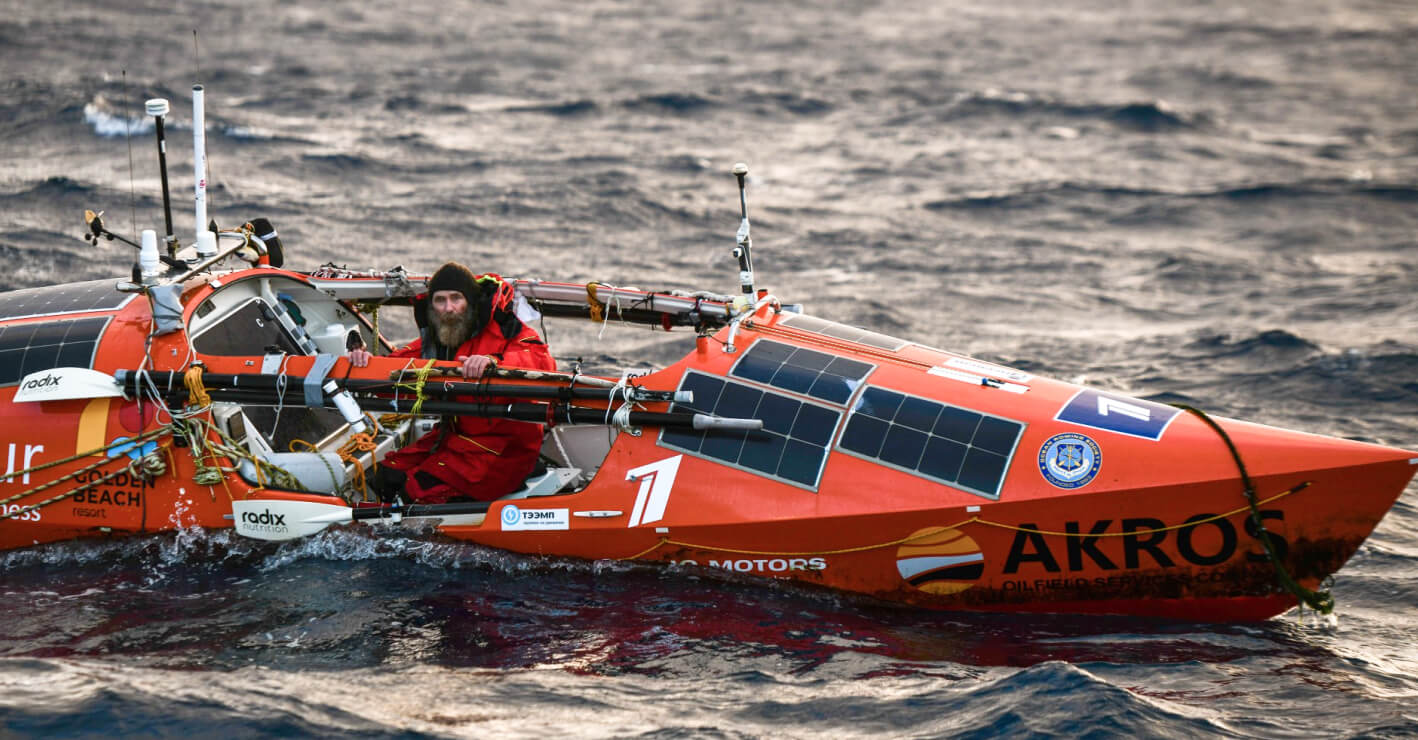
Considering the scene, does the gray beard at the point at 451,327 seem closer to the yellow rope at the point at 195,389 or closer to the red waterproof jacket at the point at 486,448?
the red waterproof jacket at the point at 486,448

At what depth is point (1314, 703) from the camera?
719 centimetres

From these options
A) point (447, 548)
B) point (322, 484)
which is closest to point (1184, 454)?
point (447, 548)

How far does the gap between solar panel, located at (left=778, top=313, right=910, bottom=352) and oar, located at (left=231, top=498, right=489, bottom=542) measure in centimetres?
235

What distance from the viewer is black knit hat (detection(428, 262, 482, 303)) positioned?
8867 millimetres

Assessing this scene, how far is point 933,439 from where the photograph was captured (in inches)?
312

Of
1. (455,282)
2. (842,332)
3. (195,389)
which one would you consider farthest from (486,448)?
(842,332)

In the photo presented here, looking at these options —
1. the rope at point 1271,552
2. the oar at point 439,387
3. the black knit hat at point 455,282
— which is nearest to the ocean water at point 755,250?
the rope at point 1271,552

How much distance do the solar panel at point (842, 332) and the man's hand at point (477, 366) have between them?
76.8 inches

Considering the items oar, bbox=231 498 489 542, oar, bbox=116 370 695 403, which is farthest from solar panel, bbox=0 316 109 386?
oar, bbox=231 498 489 542

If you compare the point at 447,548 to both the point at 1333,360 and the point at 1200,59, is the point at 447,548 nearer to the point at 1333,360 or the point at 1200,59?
the point at 1333,360

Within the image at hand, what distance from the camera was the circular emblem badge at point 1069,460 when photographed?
7.59 meters

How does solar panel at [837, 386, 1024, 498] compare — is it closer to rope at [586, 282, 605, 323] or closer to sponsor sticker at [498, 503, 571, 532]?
sponsor sticker at [498, 503, 571, 532]

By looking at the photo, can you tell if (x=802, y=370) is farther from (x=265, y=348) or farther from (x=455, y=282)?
(x=265, y=348)

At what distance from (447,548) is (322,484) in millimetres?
1037
